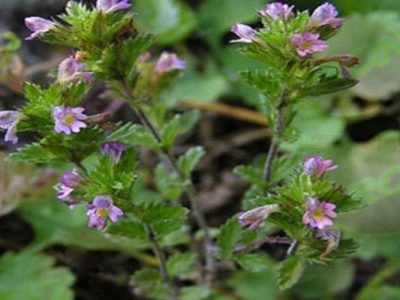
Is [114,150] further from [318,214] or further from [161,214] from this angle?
[318,214]

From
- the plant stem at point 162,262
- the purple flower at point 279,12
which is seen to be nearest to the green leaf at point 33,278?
the plant stem at point 162,262

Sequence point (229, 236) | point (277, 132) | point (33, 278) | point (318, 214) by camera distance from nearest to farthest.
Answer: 1. point (318, 214)
2. point (277, 132)
3. point (229, 236)
4. point (33, 278)

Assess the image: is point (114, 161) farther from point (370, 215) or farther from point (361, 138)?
point (361, 138)

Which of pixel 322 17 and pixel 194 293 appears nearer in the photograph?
pixel 322 17

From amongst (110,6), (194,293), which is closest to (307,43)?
(110,6)

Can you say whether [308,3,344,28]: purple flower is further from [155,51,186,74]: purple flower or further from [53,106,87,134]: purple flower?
[155,51,186,74]: purple flower

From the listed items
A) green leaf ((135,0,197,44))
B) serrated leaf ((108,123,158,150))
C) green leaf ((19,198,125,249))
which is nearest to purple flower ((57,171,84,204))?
serrated leaf ((108,123,158,150))
